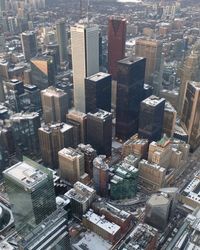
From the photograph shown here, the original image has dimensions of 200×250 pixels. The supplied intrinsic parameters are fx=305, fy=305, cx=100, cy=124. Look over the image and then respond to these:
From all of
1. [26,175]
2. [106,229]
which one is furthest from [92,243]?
[26,175]

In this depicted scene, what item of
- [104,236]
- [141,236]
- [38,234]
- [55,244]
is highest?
[38,234]

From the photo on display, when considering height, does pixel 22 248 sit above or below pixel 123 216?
above

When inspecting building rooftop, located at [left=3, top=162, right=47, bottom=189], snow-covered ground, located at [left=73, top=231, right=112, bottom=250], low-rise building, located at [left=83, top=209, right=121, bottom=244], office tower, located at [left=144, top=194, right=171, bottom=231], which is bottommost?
snow-covered ground, located at [left=73, top=231, right=112, bottom=250]

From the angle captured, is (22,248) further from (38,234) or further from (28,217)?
(28,217)

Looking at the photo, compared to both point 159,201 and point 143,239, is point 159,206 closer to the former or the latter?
point 159,201

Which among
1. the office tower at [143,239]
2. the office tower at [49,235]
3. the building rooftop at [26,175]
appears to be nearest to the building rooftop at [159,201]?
the office tower at [143,239]

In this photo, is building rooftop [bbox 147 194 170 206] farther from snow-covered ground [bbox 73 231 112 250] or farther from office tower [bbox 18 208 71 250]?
office tower [bbox 18 208 71 250]

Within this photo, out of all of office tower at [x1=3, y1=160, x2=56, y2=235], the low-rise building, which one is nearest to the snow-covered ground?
the low-rise building

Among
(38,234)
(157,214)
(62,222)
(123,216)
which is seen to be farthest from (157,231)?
(38,234)

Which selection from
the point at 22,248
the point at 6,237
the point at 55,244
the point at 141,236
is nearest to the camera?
the point at 22,248
